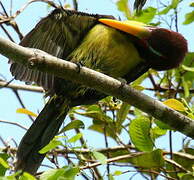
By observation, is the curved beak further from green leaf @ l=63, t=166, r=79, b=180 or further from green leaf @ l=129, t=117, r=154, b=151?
green leaf @ l=63, t=166, r=79, b=180

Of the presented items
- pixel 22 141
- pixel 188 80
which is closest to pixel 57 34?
pixel 22 141

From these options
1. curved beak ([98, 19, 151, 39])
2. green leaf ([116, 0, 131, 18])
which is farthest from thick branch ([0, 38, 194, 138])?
green leaf ([116, 0, 131, 18])

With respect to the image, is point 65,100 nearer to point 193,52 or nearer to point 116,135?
point 116,135

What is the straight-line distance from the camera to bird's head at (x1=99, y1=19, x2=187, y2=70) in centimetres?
325

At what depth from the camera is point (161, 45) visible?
3.28m

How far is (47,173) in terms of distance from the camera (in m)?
2.00

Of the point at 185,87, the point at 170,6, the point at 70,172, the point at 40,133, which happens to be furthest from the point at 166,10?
the point at 70,172

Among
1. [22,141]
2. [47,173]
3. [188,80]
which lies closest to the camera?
[47,173]

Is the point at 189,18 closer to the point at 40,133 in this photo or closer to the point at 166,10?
the point at 166,10

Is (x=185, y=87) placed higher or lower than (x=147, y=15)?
lower

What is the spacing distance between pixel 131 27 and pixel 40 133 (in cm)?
93

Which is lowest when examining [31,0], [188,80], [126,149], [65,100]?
[126,149]

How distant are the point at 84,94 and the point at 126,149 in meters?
0.48

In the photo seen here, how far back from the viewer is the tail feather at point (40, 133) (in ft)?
A: 10.4
